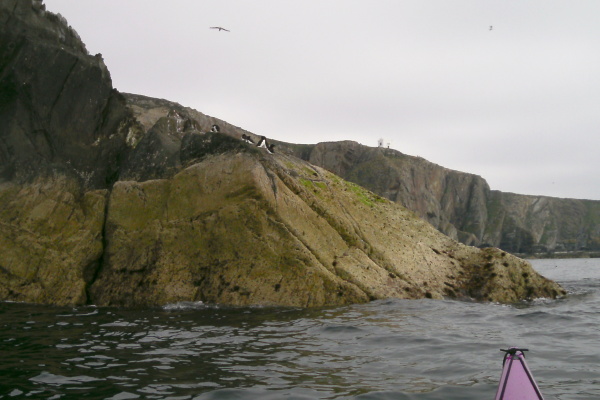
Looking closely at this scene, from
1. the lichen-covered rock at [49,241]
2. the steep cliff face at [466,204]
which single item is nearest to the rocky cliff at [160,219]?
the lichen-covered rock at [49,241]

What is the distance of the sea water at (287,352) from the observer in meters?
5.82

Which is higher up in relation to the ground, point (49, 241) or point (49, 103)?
point (49, 103)

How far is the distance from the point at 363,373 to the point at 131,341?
3.97 metres

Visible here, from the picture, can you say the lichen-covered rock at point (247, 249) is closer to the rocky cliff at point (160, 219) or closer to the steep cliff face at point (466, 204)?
the rocky cliff at point (160, 219)

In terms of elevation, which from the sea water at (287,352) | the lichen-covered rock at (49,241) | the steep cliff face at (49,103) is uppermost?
the steep cliff face at (49,103)

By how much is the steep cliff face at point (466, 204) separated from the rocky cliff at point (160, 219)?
59.7 m

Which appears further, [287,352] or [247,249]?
[247,249]

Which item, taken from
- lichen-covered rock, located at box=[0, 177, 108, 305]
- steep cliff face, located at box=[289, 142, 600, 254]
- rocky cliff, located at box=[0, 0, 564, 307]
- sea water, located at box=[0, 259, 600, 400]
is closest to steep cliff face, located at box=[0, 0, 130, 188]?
rocky cliff, located at box=[0, 0, 564, 307]

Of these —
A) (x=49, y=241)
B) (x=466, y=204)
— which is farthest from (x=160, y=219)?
(x=466, y=204)

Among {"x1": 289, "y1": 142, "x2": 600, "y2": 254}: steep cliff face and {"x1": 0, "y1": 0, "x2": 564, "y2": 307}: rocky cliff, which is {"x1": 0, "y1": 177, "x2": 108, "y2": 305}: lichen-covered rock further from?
{"x1": 289, "y1": 142, "x2": 600, "y2": 254}: steep cliff face

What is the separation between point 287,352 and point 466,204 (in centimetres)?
9953

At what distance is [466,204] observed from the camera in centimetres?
10112

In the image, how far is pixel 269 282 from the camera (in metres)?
12.2

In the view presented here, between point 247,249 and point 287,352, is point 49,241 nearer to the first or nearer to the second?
point 247,249
